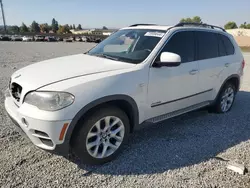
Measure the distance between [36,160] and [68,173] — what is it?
1.75ft

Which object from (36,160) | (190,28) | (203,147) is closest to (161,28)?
(190,28)

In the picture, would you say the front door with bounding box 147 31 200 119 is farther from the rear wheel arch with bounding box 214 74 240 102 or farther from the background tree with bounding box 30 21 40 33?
the background tree with bounding box 30 21 40 33

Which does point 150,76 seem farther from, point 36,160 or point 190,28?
point 36,160

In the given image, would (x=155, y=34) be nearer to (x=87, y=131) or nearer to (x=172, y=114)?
(x=172, y=114)

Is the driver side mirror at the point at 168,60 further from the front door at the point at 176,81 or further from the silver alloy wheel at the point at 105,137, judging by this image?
the silver alloy wheel at the point at 105,137

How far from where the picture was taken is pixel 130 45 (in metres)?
3.89

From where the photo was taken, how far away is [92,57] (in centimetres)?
378

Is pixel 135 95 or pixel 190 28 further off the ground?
pixel 190 28

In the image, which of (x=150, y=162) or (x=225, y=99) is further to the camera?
(x=225, y=99)

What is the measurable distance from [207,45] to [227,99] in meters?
1.52

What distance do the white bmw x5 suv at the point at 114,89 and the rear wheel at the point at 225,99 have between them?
431mm

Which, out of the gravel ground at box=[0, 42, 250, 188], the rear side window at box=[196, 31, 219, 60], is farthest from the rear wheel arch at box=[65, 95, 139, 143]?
the rear side window at box=[196, 31, 219, 60]

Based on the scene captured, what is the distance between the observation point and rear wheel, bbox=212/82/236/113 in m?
4.99

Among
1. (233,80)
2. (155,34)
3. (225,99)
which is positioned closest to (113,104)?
(155,34)
